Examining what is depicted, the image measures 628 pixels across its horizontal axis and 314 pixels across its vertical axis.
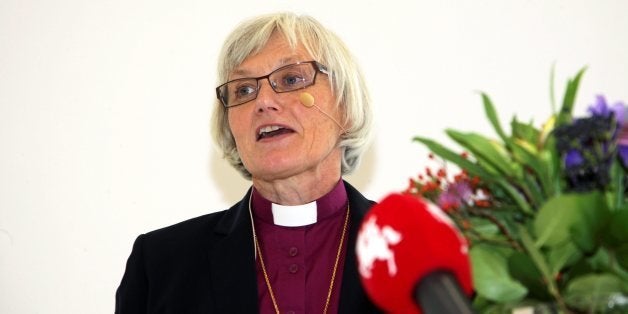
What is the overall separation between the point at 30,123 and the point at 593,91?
64.1 inches

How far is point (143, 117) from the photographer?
7.44ft

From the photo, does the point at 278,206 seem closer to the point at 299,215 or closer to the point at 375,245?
the point at 299,215

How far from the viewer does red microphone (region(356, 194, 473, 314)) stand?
1.96 ft

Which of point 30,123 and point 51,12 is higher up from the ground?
point 51,12

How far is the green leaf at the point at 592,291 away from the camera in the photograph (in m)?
0.65

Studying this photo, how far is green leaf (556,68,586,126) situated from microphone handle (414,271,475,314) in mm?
286

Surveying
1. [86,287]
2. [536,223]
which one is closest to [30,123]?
[86,287]

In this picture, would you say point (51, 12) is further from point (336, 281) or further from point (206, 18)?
point (336, 281)

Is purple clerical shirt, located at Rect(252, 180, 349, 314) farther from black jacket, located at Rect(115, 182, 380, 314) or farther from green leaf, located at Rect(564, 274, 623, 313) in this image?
green leaf, located at Rect(564, 274, 623, 313)

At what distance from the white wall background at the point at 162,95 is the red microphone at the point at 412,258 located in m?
1.57

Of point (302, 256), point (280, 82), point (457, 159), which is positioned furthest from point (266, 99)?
point (457, 159)

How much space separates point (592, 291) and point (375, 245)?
0.20 m

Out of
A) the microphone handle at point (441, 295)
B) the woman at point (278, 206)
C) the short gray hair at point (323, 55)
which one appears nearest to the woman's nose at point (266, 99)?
the woman at point (278, 206)

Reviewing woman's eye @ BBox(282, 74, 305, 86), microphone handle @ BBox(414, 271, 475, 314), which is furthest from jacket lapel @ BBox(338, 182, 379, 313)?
microphone handle @ BBox(414, 271, 475, 314)
